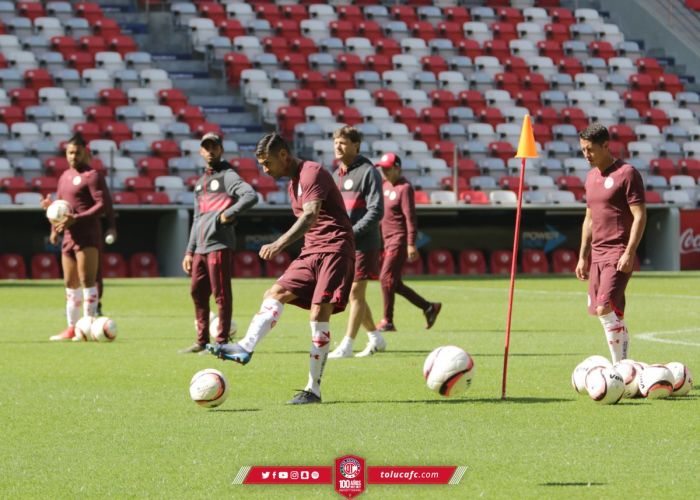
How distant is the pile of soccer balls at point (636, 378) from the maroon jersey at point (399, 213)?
639 centimetres

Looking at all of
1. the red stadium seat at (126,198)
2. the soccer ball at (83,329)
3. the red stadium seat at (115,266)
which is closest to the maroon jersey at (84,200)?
the soccer ball at (83,329)

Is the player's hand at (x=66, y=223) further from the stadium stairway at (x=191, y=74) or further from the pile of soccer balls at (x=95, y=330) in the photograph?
the stadium stairway at (x=191, y=74)

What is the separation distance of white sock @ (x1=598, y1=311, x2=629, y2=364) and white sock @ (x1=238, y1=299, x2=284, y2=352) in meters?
2.76

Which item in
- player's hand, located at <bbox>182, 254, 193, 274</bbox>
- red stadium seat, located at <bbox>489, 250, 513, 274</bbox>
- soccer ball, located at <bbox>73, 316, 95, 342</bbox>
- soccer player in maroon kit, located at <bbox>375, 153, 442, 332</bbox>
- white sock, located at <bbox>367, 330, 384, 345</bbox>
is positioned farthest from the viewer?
red stadium seat, located at <bbox>489, 250, 513, 274</bbox>

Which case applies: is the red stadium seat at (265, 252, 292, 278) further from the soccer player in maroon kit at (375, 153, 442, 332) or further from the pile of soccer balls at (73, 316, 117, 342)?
the pile of soccer balls at (73, 316, 117, 342)

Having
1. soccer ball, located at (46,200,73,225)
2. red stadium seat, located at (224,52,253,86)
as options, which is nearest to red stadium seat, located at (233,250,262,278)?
red stadium seat, located at (224,52,253,86)

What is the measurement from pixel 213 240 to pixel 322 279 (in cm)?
407

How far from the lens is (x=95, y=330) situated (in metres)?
15.6

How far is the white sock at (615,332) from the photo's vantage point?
424 inches

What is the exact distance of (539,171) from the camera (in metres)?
38.9

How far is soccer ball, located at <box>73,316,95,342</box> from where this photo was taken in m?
15.7

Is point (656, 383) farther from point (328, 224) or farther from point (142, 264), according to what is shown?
point (142, 264)

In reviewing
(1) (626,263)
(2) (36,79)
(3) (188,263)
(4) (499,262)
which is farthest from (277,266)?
(1) (626,263)

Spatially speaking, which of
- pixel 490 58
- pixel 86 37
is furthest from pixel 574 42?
pixel 86 37
